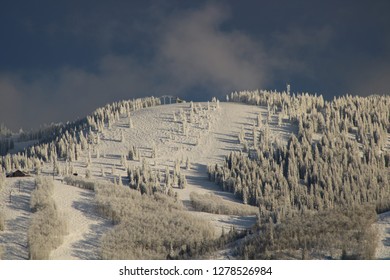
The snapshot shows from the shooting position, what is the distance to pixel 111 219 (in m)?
52.2

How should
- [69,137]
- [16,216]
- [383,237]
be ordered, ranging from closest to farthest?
[383,237] → [16,216] → [69,137]

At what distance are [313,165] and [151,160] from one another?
58.1 ft

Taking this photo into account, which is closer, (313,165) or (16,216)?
(16,216)

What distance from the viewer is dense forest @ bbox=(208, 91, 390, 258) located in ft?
176

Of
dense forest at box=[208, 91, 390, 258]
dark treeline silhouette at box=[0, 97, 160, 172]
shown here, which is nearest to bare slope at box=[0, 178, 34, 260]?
dense forest at box=[208, 91, 390, 258]

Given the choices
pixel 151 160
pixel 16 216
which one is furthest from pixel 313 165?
pixel 16 216

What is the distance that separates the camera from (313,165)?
6912 centimetres

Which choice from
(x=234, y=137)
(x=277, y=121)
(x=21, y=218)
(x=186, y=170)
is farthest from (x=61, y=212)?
(x=277, y=121)

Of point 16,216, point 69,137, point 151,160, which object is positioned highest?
point 69,137

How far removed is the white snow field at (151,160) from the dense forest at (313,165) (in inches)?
66.6

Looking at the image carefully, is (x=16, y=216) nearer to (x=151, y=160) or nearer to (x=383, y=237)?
(x=383, y=237)

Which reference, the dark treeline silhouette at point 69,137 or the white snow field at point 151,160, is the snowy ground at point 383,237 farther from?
the dark treeline silhouette at point 69,137

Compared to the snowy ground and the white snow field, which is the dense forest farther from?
the white snow field

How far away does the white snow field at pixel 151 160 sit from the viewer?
47.4 m
